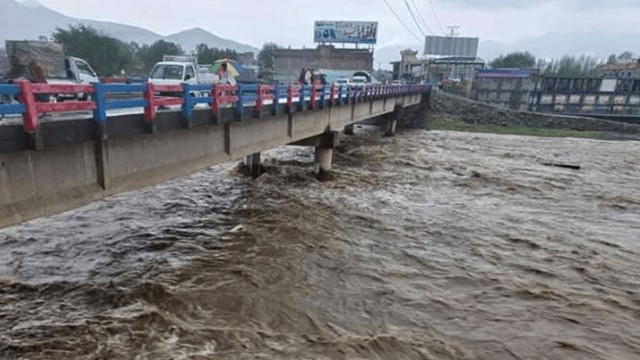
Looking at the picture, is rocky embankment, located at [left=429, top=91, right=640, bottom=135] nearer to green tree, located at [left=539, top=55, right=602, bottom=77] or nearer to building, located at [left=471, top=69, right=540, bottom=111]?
building, located at [left=471, top=69, right=540, bottom=111]

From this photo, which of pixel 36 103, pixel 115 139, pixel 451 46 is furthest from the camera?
A: pixel 451 46

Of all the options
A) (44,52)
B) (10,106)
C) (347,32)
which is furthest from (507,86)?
(10,106)

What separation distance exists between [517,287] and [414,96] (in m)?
35.3

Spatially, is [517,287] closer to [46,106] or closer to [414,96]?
[46,106]

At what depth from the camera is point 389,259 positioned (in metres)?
9.64

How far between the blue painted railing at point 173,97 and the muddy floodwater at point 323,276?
10.3 feet

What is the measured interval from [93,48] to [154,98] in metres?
63.2

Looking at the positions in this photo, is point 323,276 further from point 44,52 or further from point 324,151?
point 44,52

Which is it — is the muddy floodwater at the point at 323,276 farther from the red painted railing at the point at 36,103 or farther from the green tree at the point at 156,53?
the green tree at the point at 156,53

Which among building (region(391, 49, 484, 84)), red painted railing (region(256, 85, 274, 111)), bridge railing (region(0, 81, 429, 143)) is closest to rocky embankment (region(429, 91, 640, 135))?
building (region(391, 49, 484, 84))

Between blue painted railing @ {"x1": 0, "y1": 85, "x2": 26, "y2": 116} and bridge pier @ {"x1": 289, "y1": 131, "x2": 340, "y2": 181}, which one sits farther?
bridge pier @ {"x1": 289, "y1": 131, "x2": 340, "y2": 181}

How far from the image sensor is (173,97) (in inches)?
328

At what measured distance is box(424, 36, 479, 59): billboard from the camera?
102 m

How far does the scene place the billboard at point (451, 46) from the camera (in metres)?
102
